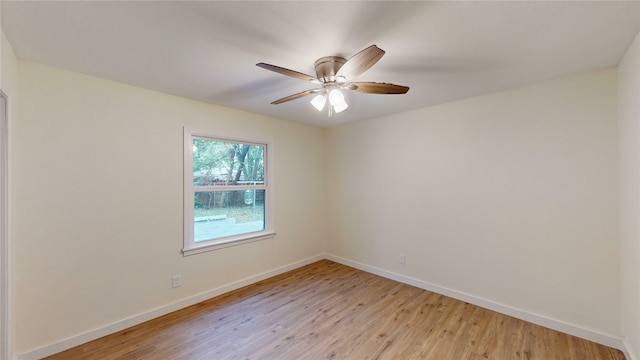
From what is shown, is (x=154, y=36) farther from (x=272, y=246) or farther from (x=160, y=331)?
(x=272, y=246)

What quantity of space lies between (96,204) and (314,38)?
7.57ft

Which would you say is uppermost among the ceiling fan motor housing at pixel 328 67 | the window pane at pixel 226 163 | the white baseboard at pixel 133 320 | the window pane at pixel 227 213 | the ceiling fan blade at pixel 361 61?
the ceiling fan motor housing at pixel 328 67

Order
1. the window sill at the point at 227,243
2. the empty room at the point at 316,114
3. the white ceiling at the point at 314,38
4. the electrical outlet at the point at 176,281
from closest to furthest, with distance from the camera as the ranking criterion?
the white ceiling at the point at 314,38, the empty room at the point at 316,114, the electrical outlet at the point at 176,281, the window sill at the point at 227,243

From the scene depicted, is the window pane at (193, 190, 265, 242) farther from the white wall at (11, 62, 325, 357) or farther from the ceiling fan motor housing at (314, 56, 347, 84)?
the ceiling fan motor housing at (314, 56, 347, 84)

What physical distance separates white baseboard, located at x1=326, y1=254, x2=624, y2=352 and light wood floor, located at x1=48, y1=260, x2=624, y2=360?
0.19ft

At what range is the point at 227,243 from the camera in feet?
10.5

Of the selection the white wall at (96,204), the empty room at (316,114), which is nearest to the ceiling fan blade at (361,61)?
the empty room at (316,114)

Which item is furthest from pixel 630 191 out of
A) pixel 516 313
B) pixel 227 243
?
pixel 227 243

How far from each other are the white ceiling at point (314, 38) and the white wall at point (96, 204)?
12.7 inches

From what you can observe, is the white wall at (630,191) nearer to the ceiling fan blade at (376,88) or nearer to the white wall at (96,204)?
the ceiling fan blade at (376,88)

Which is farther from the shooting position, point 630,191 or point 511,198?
point 511,198

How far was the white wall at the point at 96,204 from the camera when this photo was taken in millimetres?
2008

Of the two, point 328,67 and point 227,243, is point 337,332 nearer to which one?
point 227,243

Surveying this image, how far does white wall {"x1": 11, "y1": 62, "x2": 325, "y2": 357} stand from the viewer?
6.59 feet
